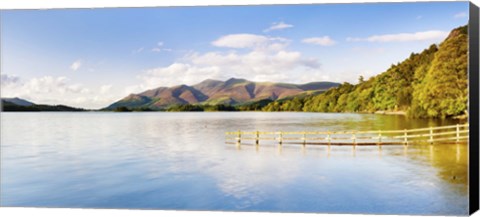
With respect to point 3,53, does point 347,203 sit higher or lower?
lower

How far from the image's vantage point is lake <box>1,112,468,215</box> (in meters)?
11.8

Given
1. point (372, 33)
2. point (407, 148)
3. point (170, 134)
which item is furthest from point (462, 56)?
point (170, 134)

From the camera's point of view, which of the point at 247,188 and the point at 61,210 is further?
the point at 247,188

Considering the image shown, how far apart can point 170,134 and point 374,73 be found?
7964 mm

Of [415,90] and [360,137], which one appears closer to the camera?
[415,90]

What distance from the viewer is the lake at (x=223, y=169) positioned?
1176cm

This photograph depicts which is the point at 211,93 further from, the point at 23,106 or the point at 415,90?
the point at 415,90

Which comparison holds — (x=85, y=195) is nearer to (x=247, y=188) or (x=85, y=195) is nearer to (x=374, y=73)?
(x=247, y=188)

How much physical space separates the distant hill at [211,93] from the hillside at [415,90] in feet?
1.11

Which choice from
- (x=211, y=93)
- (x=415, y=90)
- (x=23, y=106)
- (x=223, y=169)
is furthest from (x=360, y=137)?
(x=23, y=106)

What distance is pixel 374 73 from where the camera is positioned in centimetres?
1259

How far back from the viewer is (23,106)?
511 inches

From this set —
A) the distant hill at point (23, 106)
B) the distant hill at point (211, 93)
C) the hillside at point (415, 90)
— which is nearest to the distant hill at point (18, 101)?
the distant hill at point (23, 106)

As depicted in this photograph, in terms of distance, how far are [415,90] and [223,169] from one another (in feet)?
18.6
